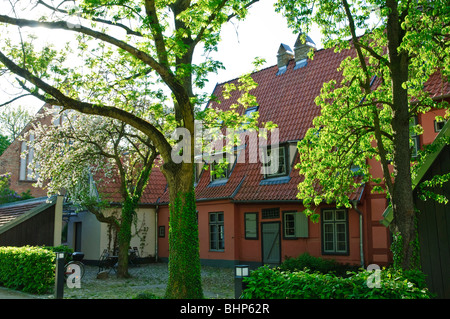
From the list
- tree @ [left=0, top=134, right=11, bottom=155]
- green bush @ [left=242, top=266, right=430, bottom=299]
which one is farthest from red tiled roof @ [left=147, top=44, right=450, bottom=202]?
tree @ [left=0, top=134, right=11, bottom=155]

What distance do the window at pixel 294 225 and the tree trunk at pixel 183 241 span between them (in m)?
7.33

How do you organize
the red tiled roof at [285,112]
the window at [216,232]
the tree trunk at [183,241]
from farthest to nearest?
the window at [216,232]
the red tiled roof at [285,112]
the tree trunk at [183,241]

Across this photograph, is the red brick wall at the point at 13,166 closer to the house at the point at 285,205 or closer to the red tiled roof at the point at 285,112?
the house at the point at 285,205

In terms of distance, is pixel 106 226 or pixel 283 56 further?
pixel 106 226

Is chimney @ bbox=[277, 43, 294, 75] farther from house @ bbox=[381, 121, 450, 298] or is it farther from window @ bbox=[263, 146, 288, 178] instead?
house @ bbox=[381, 121, 450, 298]

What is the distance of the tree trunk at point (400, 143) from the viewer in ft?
30.0

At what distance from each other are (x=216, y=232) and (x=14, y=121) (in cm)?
3029

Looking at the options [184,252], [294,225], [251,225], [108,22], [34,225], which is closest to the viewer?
[184,252]

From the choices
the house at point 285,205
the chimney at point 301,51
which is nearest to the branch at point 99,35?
the house at point 285,205

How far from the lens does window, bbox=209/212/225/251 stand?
2189 cm

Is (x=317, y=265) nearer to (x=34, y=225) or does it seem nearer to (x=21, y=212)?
(x=34, y=225)

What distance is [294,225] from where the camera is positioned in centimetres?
1844

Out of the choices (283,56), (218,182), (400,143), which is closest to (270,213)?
(218,182)
